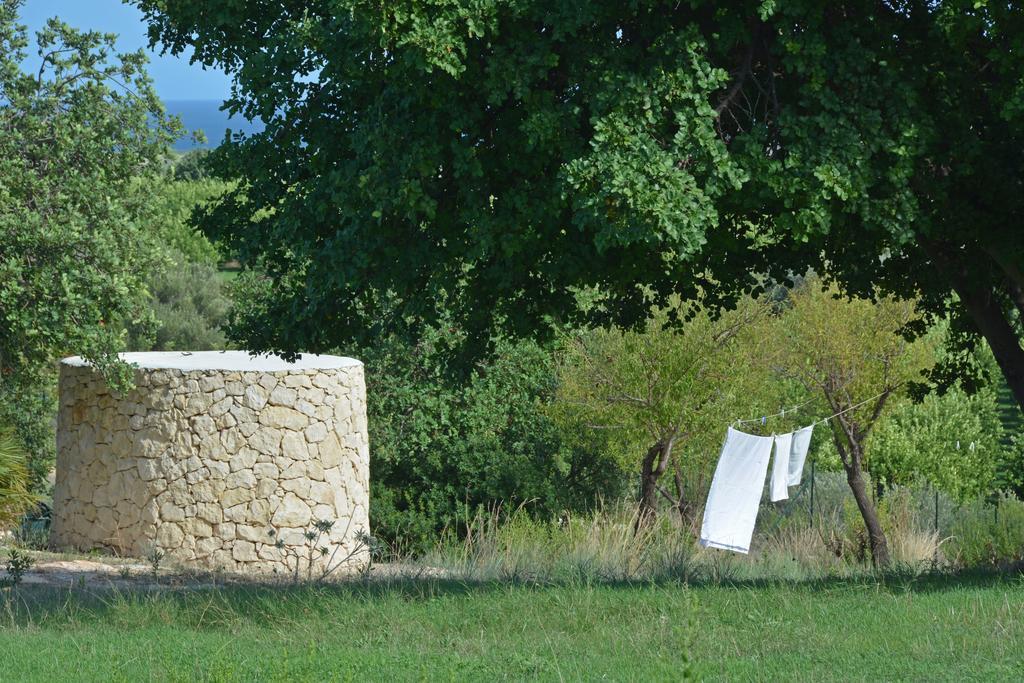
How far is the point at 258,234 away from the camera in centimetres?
838

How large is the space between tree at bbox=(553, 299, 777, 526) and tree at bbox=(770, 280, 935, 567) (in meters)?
0.60

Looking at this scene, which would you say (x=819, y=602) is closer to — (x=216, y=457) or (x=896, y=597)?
(x=896, y=597)

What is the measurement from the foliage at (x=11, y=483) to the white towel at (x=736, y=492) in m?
8.92

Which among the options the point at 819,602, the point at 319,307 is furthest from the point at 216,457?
the point at 819,602

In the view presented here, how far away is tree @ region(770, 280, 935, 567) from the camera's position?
16.6m

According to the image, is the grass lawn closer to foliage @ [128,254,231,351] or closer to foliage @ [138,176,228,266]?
foliage @ [138,176,228,266]

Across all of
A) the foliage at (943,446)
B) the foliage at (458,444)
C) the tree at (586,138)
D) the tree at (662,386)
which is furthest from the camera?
the foliage at (943,446)

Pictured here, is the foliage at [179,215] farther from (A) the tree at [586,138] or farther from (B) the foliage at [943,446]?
(B) the foliage at [943,446]

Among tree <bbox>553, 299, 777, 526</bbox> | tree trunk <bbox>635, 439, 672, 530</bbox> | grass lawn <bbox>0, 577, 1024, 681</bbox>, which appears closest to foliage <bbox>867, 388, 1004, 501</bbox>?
tree <bbox>553, 299, 777, 526</bbox>

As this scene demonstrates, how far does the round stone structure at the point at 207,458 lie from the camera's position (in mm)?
13094

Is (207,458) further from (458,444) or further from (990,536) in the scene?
(990,536)

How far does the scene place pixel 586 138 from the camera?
712 cm

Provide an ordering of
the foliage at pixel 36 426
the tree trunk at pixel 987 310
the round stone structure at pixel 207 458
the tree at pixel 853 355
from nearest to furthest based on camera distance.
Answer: the tree trunk at pixel 987 310 < the round stone structure at pixel 207 458 < the tree at pixel 853 355 < the foliage at pixel 36 426

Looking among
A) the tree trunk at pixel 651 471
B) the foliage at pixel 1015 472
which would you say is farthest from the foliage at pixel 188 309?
the foliage at pixel 1015 472
